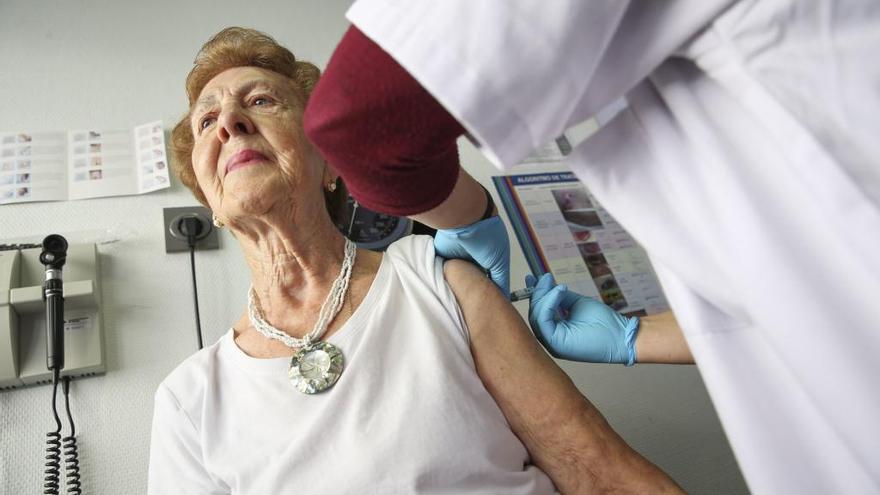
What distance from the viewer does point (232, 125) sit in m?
0.97

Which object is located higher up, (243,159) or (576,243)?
(243,159)

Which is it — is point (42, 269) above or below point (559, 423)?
above

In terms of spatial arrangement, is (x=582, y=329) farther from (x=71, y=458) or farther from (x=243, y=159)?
(x=71, y=458)

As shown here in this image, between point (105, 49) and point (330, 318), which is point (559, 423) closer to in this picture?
point (330, 318)

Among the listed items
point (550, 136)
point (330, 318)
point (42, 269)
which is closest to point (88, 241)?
point (42, 269)

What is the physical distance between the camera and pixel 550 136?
338mm

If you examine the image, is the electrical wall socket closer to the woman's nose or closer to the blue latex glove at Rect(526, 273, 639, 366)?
the woman's nose

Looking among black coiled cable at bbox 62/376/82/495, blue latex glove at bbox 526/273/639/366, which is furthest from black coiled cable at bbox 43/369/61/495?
blue latex glove at bbox 526/273/639/366

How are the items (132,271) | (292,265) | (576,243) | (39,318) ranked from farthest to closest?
(576,243) → (132,271) → (39,318) → (292,265)

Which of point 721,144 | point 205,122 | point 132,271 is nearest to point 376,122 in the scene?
point 721,144

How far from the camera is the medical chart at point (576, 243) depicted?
1.52 meters

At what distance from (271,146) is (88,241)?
2.12ft

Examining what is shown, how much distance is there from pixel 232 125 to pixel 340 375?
52cm

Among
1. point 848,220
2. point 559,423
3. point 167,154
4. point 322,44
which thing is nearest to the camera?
point 848,220
